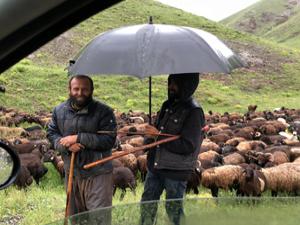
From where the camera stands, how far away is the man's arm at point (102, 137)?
4645 mm

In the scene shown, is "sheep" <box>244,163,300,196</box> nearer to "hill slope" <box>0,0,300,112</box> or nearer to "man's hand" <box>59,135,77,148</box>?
"man's hand" <box>59,135,77,148</box>

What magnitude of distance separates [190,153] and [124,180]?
387cm

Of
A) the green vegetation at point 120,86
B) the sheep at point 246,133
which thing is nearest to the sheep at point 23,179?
the green vegetation at point 120,86

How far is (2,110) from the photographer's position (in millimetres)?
21016

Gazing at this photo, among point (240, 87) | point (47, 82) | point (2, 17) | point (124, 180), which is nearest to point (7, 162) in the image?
point (2, 17)

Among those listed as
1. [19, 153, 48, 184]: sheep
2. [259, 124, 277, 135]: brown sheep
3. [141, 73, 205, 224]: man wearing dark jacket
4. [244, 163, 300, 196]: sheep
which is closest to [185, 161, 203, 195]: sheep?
[244, 163, 300, 196]: sheep

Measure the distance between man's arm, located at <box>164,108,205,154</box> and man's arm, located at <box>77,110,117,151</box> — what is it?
504mm

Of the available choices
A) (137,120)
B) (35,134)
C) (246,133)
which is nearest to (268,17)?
(137,120)

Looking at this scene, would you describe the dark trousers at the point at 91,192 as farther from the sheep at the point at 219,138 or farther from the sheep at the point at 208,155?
the sheep at the point at 219,138

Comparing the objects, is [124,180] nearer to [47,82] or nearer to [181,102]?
[181,102]

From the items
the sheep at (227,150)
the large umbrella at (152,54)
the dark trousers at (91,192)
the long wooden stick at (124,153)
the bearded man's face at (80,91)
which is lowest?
the sheep at (227,150)

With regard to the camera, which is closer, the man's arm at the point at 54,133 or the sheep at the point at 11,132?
the man's arm at the point at 54,133

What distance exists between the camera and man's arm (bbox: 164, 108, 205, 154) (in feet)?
15.8

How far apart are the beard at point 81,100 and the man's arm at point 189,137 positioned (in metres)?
0.77
